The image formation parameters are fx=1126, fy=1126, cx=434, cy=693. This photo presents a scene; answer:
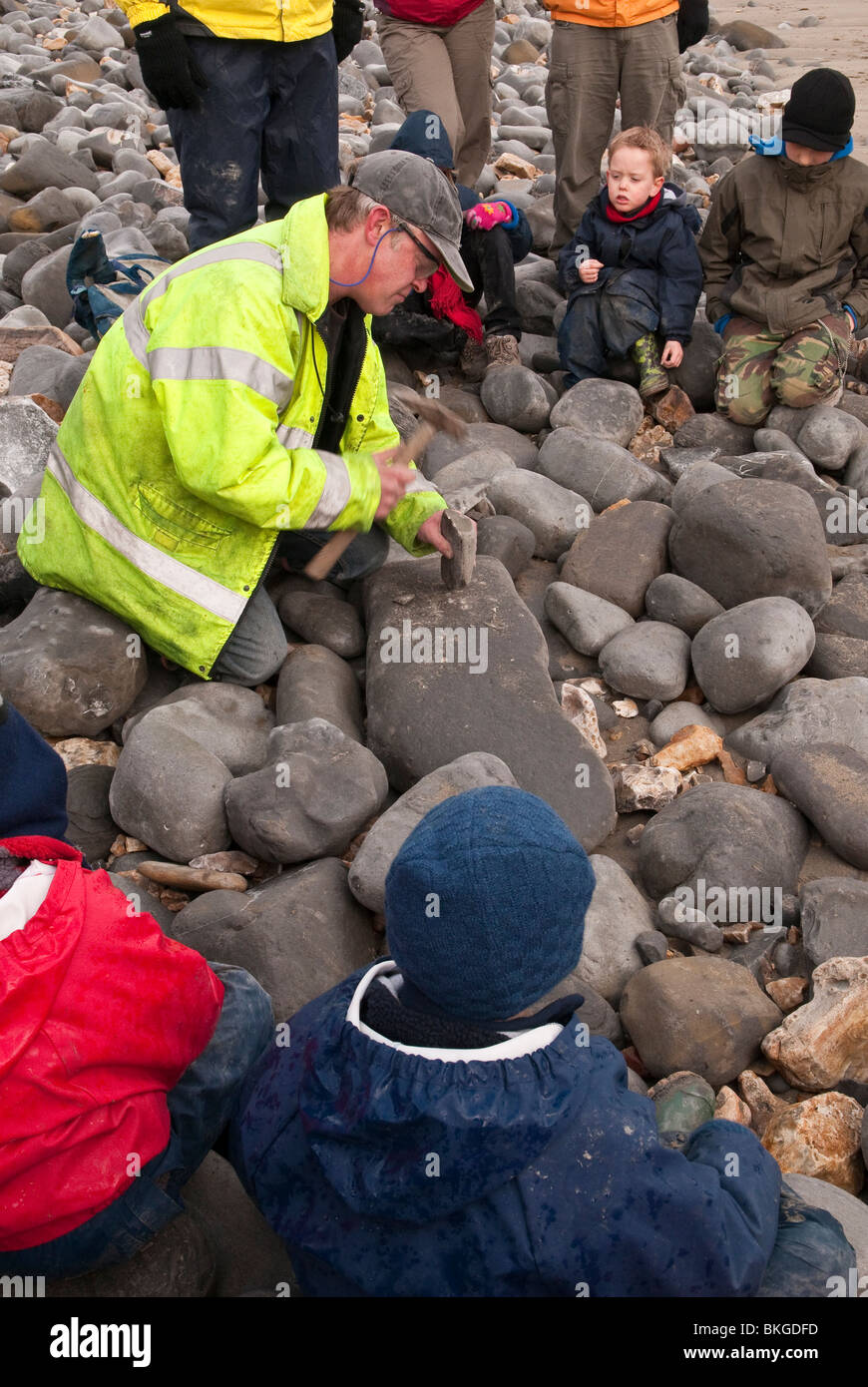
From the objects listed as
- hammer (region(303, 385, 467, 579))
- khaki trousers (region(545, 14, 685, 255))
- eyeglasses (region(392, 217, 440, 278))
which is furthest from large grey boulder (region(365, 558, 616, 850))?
khaki trousers (region(545, 14, 685, 255))

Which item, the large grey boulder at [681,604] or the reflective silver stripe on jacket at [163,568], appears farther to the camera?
the large grey boulder at [681,604]

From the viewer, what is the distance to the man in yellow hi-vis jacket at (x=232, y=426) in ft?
9.18

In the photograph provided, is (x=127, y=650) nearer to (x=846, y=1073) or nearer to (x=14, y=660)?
(x=14, y=660)

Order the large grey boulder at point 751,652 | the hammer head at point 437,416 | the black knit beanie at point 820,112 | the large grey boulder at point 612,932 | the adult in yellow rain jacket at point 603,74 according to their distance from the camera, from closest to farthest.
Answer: the large grey boulder at point 612,932 < the large grey boulder at point 751,652 < the hammer head at point 437,416 < the black knit beanie at point 820,112 < the adult in yellow rain jacket at point 603,74

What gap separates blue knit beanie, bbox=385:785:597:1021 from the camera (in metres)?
1.41

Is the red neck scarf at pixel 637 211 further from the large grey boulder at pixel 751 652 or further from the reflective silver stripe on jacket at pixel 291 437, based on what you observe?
the reflective silver stripe on jacket at pixel 291 437

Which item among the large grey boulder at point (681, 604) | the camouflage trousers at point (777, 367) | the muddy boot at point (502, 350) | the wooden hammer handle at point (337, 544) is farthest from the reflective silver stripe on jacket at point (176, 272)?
the camouflage trousers at point (777, 367)

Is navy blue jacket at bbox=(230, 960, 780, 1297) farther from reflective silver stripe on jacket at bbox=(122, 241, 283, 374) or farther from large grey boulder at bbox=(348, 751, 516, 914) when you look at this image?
reflective silver stripe on jacket at bbox=(122, 241, 283, 374)

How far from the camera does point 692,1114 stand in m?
2.12

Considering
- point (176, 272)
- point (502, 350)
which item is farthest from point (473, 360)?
point (176, 272)

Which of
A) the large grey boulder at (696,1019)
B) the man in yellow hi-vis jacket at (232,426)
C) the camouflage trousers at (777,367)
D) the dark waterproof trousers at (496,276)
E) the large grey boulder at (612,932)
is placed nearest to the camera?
the large grey boulder at (696,1019)

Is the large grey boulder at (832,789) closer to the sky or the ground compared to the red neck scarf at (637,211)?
closer to the ground

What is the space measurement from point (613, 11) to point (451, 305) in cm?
161

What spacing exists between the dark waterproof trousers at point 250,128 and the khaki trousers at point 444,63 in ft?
3.98
